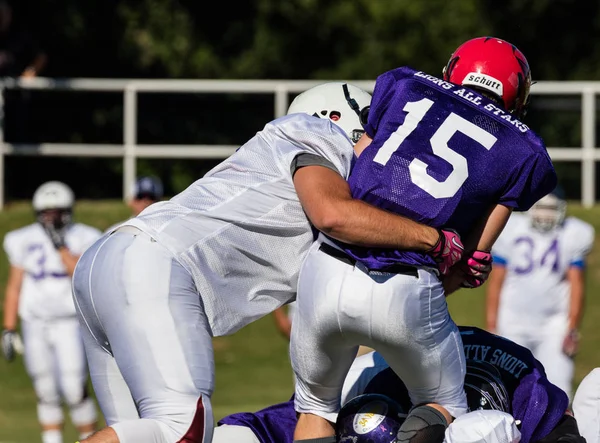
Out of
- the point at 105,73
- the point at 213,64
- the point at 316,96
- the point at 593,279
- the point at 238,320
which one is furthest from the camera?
the point at 213,64

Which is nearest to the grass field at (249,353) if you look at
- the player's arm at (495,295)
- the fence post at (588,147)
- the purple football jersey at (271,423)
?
the fence post at (588,147)

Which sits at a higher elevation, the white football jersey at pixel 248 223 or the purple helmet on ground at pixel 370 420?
the white football jersey at pixel 248 223

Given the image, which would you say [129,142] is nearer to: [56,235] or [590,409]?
[56,235]

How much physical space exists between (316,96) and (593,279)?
8.71 meters

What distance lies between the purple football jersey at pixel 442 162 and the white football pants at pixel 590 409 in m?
0.73

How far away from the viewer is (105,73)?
16609 millimetres

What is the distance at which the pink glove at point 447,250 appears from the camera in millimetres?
4008

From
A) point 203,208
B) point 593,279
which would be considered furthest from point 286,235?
point 593,279

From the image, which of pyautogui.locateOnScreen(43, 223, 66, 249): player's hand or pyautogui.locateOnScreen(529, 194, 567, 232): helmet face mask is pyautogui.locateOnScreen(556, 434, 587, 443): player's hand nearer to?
pyautogui.locateOnScreen(529, 194, 567, 232): helmet face mask

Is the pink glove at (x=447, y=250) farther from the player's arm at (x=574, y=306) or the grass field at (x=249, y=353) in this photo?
→ the grass field at (x=249, y=353)

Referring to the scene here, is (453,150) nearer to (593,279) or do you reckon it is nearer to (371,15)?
(593,279)

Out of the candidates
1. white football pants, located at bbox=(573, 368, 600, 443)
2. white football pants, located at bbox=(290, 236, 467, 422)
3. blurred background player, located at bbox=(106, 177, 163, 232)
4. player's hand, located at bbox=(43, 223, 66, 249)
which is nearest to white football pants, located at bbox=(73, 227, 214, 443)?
white football pants, located at bbox=(290, 236, 467, 422)

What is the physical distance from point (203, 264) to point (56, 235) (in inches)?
228

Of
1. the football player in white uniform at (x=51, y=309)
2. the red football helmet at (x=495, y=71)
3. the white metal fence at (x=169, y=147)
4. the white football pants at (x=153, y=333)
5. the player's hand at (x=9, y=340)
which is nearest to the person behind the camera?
the white football pants at (x=153, y=333)
